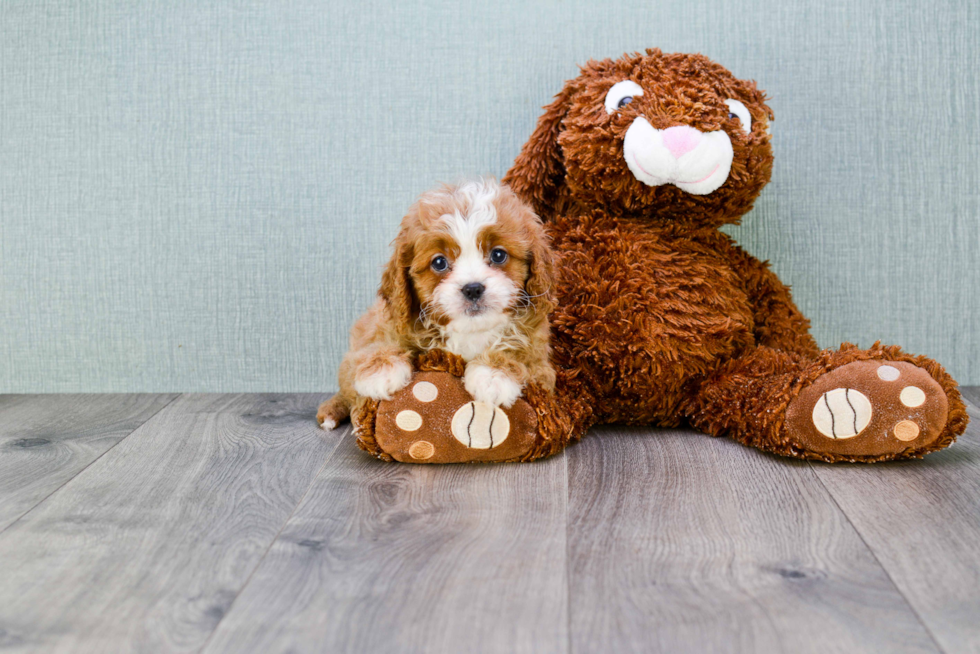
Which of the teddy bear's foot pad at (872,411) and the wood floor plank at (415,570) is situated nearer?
the wood floor plank at (415,570)

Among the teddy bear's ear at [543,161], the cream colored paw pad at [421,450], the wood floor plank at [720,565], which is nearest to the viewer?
the wood floor plank at [720,565]

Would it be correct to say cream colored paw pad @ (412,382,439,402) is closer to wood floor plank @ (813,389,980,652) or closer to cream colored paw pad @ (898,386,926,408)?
wood floor plank @ (813,389,980,652)

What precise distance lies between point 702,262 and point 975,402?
863 mm

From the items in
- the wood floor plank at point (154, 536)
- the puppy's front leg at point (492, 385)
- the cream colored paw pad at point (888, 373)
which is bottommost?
the wood floor plank at point (154, 536)

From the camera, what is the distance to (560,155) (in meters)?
1.89

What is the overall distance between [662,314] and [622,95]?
48cm

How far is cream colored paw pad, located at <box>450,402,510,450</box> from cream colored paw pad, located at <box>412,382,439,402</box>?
54 millimetres

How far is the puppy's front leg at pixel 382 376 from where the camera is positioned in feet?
4.99

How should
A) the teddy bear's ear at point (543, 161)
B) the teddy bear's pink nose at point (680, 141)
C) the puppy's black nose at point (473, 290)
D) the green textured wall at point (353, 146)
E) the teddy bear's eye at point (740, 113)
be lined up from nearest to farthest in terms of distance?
the puppy's black nose at point (473, 290) → the teddy bear's pink nose at point (680, 141) → the teddy bear's eye at point (740, 113) → the teddy bear's ear at point (543, 161) → the green textured wall at point (353, 146)

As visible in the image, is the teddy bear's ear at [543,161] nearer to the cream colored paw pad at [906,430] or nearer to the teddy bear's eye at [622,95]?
the teddy bear's eye at [622,95]

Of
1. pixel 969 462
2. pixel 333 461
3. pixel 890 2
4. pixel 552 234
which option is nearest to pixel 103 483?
pixel 333 461

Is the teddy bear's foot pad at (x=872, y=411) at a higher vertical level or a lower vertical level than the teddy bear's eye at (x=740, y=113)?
lower

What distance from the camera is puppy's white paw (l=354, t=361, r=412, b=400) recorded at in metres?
1.52

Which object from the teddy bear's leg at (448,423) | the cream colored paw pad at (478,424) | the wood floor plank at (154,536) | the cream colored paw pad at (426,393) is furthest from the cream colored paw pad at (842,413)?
the wood floor plank at (154,536)
